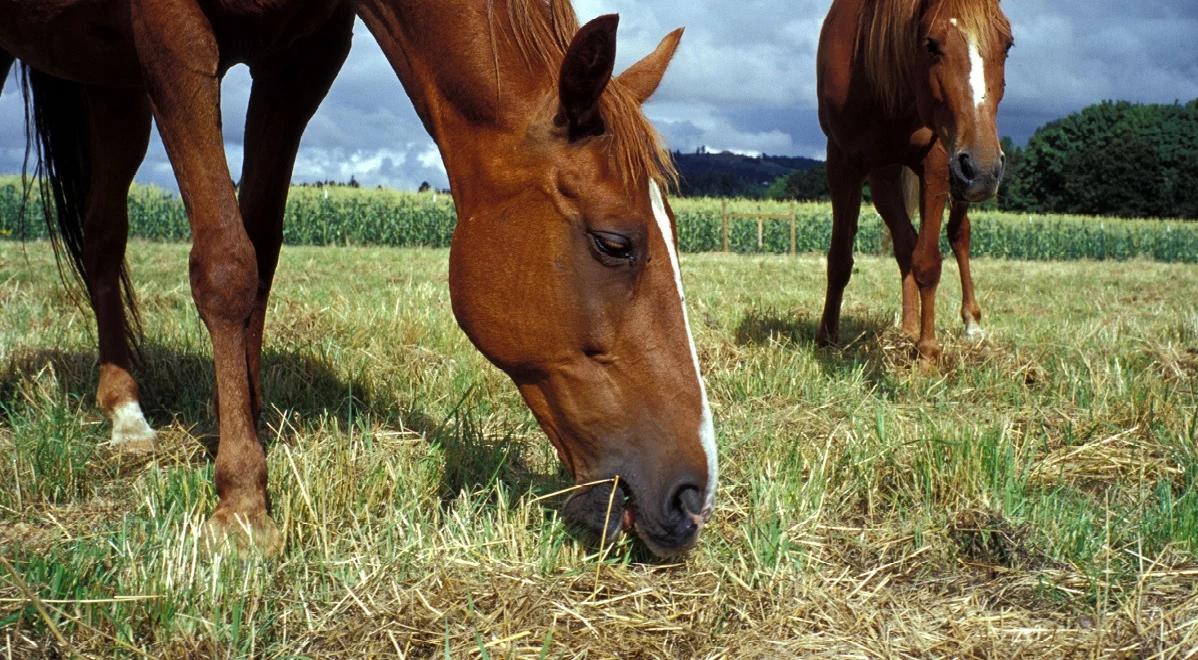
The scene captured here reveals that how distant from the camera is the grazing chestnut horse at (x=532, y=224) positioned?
1924 millimetres

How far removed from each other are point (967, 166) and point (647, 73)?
2362 mm

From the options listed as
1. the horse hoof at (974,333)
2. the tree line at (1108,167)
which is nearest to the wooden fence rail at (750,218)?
the horse hoof at (974,333)

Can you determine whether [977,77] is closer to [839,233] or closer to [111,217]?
[839,233]

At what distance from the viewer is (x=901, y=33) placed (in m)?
4.72

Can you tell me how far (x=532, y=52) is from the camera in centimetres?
212

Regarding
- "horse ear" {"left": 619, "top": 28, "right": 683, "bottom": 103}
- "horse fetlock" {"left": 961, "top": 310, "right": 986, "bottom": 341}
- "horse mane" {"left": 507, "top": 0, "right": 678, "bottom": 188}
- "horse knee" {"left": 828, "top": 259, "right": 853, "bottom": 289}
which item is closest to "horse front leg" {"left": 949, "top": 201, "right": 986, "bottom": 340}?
"horse fetlock" {"left": 961, "top": 310, "right": 986, "bottom": 341}

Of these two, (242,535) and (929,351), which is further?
(929,351)

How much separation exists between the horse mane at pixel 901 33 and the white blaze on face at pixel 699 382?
3005 millimetres

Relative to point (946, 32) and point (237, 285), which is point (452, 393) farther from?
point (946, 32)

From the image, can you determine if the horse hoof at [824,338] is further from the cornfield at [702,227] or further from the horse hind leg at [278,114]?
the cornfield at [702,227]

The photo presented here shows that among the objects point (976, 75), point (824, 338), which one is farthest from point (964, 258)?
point (976, 75)

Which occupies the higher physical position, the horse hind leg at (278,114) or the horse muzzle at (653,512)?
the horse hind leg at (278,114)

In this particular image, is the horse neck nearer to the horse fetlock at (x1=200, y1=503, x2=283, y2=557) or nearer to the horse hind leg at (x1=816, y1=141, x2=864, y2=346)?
the horse fetlock at (x1=200, y1=503, x2=283, y2=557)

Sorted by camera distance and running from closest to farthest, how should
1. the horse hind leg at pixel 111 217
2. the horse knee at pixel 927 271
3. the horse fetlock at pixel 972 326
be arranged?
the horse hind leg at pixel 111 217 < the horse knee at pixel 927 271 < the horse fetlock at pixel 972 326
